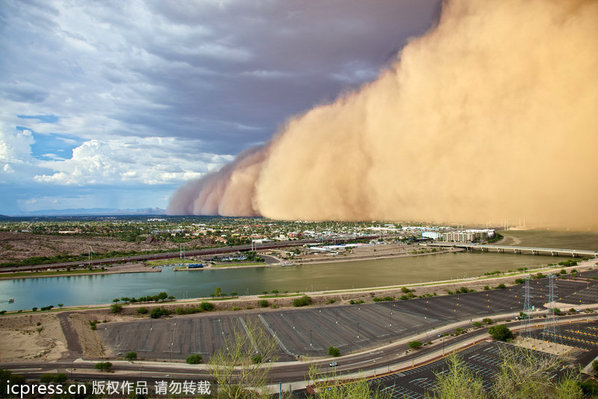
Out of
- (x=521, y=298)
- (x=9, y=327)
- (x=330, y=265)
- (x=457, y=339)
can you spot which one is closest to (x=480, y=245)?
(x=330, y=265)

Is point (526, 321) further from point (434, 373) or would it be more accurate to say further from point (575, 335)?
point (434, 373)

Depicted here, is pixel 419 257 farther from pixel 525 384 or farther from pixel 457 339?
pixel 525 384

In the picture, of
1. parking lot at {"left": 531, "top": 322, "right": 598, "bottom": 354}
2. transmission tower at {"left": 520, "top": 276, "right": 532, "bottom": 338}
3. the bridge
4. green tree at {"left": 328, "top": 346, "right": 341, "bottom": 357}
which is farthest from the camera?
the bridge

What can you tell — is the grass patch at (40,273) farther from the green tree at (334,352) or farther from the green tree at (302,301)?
the green tree at (334,352)

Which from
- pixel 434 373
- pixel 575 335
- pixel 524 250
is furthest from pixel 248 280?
pixel 524 250

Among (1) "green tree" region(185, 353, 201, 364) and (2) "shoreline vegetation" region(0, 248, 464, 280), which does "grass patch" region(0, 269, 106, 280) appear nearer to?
(2) "shoreline vegetation" region(0, 248, 464, 280)

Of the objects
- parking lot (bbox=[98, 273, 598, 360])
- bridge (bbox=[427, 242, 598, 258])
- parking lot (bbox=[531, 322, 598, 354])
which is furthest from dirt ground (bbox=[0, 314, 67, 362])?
bridge (bbox=[427, 242, 598, 258])
